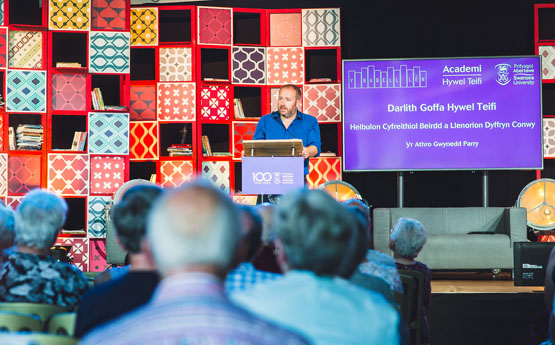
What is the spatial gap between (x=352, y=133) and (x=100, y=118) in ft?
8.85

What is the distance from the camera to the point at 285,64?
8016mm

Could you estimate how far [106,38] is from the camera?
23.4ft

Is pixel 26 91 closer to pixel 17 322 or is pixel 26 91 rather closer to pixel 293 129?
pixel 293 129

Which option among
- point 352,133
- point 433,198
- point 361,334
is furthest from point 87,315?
point 433,198

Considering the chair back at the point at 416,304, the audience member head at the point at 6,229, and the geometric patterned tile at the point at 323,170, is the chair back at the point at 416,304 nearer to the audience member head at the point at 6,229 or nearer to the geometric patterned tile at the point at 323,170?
the audience member head at the point at 6,229

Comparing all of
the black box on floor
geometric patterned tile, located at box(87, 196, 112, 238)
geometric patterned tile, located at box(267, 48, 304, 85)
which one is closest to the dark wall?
geometric patterned tile, located at box(267, 48, 304, 85)

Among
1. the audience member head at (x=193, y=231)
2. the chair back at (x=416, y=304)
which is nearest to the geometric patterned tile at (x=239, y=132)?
the chair back at (x=416, y=304)

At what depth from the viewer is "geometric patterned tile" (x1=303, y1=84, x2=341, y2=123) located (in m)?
8.03

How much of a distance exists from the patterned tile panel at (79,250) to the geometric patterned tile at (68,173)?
0.50 m

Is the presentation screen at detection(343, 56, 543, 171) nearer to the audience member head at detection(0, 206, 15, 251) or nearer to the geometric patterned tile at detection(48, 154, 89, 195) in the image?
the geometric patterned tile at detection(48, 154, 89, 195)

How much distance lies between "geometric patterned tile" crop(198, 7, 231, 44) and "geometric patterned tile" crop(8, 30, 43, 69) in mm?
1756

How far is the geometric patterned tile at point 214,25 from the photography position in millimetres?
7879

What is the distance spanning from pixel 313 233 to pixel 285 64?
6804 millimetres

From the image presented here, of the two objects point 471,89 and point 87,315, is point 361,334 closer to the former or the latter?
point 87,315
